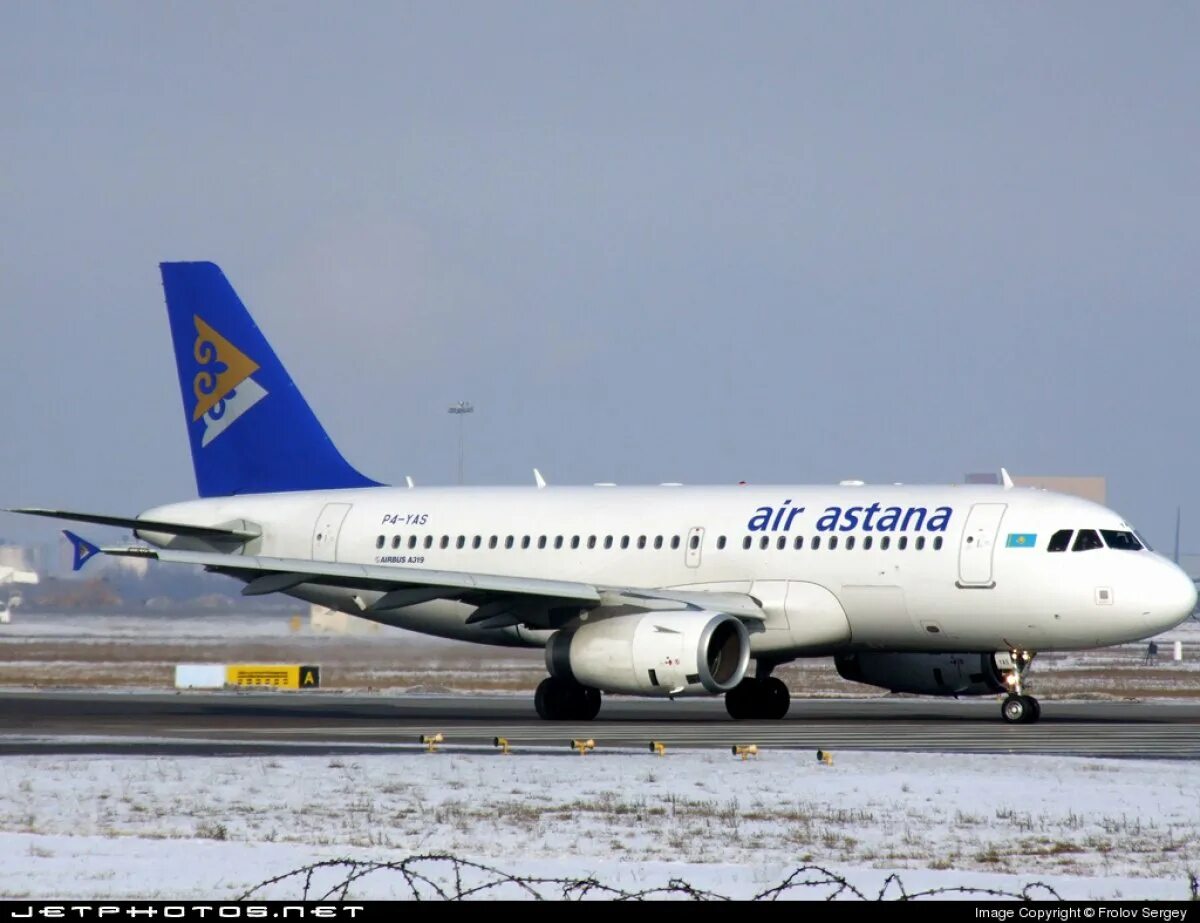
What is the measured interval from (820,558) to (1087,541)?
453 centimetres

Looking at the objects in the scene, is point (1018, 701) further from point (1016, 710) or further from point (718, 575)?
point (718, 575)

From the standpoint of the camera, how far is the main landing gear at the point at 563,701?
1451 inches

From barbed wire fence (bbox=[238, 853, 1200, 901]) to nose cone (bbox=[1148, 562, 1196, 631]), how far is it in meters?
19.6

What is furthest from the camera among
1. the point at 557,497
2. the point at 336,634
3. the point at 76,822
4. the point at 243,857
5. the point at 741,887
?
the point at 336,634

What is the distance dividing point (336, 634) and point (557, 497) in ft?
55.2

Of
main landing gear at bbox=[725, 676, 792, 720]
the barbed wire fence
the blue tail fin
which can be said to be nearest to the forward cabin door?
main landing gear at bbox=[725, 676, 792, 720]

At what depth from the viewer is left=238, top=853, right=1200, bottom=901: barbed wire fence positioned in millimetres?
13906

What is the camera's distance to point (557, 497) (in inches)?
1604

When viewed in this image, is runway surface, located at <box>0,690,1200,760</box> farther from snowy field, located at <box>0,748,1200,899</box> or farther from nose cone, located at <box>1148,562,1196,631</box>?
snowy field, located at <box>0,748,1200,899</box>

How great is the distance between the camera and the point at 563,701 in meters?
36.9

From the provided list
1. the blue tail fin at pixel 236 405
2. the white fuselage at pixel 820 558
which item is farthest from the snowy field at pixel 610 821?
the blue tail fin at pixel 236 405

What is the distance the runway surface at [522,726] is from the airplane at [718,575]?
41.4 inches

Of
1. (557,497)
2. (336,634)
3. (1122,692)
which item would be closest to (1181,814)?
(557,497)
